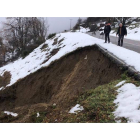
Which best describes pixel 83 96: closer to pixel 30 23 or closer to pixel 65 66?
pixel 65 66

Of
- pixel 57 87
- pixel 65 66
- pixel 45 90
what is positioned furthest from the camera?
pixel 65 66

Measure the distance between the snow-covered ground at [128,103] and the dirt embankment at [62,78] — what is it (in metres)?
1.83

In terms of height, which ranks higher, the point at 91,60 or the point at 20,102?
the point at 91,60

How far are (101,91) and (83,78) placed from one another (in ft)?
10.2

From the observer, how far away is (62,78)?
10.4 m

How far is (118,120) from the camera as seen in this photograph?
12.1ft

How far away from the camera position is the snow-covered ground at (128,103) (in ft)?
12.2

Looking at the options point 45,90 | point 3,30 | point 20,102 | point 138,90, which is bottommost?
point 20,102

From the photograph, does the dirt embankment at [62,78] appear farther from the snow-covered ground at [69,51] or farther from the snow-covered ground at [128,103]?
the snow-covered ground at [128,103]

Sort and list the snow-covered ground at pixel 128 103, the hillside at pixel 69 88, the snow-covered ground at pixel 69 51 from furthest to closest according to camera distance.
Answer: the snow-covered ground at pixel 69 51
the hillside at pixel 69 88
the snow-covered ground at pixel 128 103

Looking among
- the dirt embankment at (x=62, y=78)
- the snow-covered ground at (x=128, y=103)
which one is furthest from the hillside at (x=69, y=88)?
the snow-covered ground at (x=128, y=103)

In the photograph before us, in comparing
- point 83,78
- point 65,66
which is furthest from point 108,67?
point 65,66

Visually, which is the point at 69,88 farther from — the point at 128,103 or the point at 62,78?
the point at 128,103

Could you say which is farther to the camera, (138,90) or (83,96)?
(83,96)
